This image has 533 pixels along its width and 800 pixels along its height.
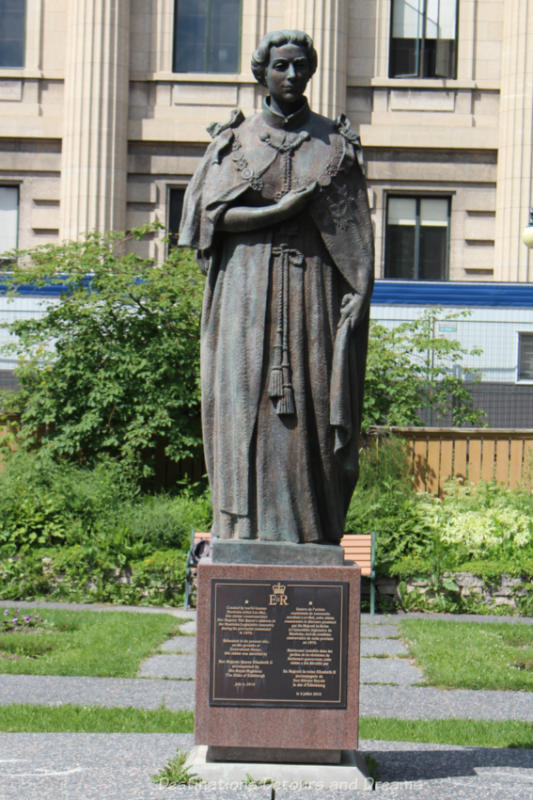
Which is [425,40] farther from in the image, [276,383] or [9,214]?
[276,383]

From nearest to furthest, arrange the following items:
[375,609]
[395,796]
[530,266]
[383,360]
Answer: [395,796] < [375,609] < [383,360] < [530,266]

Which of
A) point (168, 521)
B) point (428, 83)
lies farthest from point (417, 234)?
point (168, 521)

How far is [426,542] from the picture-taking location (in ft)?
50.0

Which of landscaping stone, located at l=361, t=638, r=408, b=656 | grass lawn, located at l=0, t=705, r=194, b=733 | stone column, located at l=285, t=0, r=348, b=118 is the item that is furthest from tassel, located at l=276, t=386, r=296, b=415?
stone column, located at l=285, t=0, r=348, b=118

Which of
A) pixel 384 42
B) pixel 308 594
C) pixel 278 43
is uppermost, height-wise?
pixel 384 42

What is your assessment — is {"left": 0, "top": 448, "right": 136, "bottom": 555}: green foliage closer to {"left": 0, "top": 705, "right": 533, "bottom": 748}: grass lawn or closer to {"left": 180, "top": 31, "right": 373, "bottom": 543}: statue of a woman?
{"left": 0, "top": 705, "right": 533, "bottom": 748}: grass lawn

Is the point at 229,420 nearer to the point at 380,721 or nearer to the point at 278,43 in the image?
the point at 278,43

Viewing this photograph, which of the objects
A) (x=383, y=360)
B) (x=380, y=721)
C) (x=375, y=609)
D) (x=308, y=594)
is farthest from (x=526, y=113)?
(x=308, y=594)

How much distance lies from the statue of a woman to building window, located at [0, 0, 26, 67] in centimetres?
2124

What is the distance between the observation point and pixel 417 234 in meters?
26.1

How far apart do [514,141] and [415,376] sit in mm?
8510

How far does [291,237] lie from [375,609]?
8.90m

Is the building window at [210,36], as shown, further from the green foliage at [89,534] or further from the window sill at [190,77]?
the green foliage at [89,534]

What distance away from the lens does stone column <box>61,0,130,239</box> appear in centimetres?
2489
